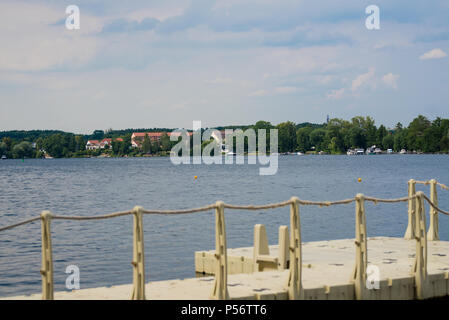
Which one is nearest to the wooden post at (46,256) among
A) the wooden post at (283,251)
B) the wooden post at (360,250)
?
the wooden post at (360,250)

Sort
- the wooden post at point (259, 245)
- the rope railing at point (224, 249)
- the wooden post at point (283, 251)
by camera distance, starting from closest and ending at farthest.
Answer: the rope railing at point (224, 249) < the wooden post at point (283, 251) < the wooden post at point (259, 245)

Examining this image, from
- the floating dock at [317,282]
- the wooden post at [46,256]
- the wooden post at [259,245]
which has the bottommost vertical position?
the floating dock at [317,282]

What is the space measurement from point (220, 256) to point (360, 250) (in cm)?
320

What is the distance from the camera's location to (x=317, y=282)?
1300cm

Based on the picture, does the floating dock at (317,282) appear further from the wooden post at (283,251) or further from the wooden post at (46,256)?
the wooden post at (46,256)

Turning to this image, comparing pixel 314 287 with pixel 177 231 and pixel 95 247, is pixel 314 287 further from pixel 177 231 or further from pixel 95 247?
pixel 177 231

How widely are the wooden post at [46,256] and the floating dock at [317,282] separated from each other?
161 cm

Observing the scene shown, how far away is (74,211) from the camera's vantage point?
56.1 m

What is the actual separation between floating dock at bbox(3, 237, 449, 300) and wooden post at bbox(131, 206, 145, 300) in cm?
63

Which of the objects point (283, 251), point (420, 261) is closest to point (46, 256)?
point (283, 251)

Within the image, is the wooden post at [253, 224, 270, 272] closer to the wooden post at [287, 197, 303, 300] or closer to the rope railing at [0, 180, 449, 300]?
the rope railing at [0, 180, 449, 300]

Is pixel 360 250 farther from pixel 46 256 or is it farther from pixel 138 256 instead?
pixel 46 256

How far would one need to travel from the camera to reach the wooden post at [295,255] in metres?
11.7
